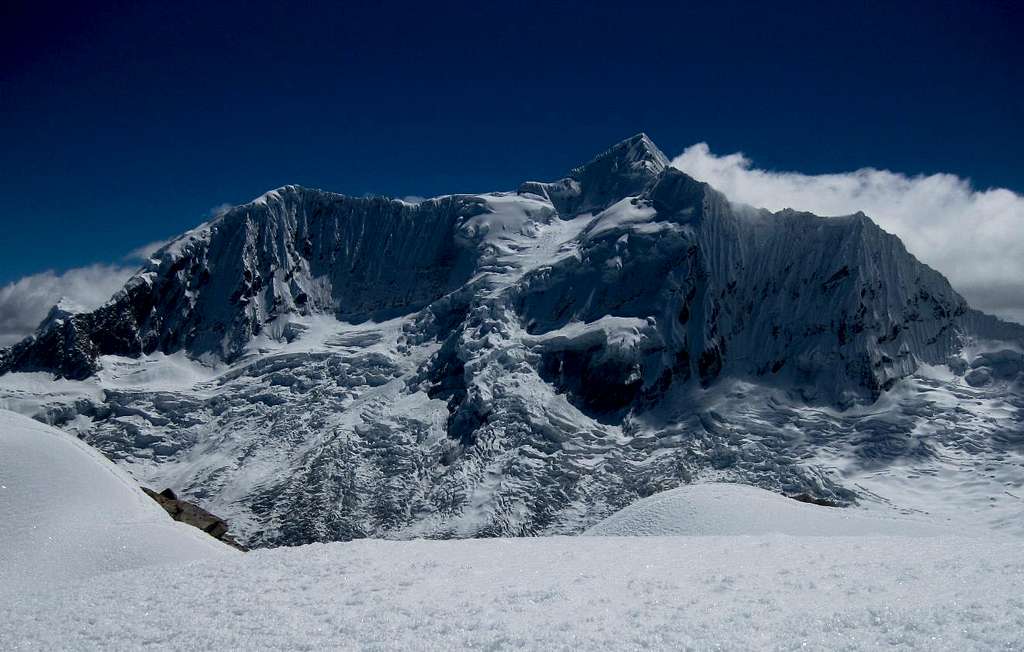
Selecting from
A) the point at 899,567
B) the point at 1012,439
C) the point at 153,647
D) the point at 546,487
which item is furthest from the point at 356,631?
the point at 1012,439

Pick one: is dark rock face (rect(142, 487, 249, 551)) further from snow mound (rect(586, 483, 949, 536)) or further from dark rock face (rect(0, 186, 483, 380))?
dark rock face (rect(0, 186, 483, 380))

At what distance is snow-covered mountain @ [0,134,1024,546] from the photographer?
112375 millimetres

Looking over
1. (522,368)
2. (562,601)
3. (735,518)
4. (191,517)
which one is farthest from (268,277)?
(562,601)

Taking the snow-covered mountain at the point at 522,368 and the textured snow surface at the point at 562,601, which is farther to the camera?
the snow-covered mountain at the point at 522,368

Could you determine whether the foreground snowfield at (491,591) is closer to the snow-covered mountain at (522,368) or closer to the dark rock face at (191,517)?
the dark rock face at (191,517)

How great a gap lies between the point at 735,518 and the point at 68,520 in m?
31.3

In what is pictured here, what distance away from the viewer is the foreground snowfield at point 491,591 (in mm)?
16156

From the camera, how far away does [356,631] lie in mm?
17641

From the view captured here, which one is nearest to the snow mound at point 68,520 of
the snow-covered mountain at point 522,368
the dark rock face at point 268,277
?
the snow-covered mountain at point 522,368

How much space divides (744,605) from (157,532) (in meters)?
24.1

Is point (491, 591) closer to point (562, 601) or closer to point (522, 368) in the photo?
point (562, 601)

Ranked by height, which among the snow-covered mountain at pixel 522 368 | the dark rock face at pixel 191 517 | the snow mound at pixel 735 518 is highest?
the snow-covered mountain at pixel 522 368

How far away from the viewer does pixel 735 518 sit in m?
37.4

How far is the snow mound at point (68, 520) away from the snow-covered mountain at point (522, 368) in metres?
71.5
